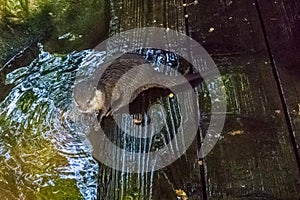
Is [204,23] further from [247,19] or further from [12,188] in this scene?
[12,188]

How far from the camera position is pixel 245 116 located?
1550 millimetres

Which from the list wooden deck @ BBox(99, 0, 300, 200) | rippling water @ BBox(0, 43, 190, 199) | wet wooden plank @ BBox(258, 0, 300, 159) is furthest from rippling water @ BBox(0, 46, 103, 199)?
wet wooden plank @ BBox(258, 0, 300, 159)

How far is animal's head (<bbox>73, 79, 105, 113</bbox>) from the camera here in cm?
157

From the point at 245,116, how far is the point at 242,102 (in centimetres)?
6

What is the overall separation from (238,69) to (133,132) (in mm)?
430

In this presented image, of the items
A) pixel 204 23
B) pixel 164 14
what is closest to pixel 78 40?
pixel 164 14

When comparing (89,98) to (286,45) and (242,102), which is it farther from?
(286,45)

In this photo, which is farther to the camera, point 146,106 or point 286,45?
point 286,45

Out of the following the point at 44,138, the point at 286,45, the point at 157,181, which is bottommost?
the point at 157,181

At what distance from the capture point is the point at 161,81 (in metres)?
1.66

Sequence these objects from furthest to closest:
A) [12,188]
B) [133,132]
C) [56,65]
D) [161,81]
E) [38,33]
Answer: [38,33], [56,65], [161,81], [133,132], [12,188]

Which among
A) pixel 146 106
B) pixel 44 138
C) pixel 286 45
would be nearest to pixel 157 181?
pixel 146 106

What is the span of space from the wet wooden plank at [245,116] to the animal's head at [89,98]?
13.3 inches

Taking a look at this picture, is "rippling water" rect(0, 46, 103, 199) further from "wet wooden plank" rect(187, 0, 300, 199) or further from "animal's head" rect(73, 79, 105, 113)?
"wet wooden plank" rect(187, 0, 300, 199)
